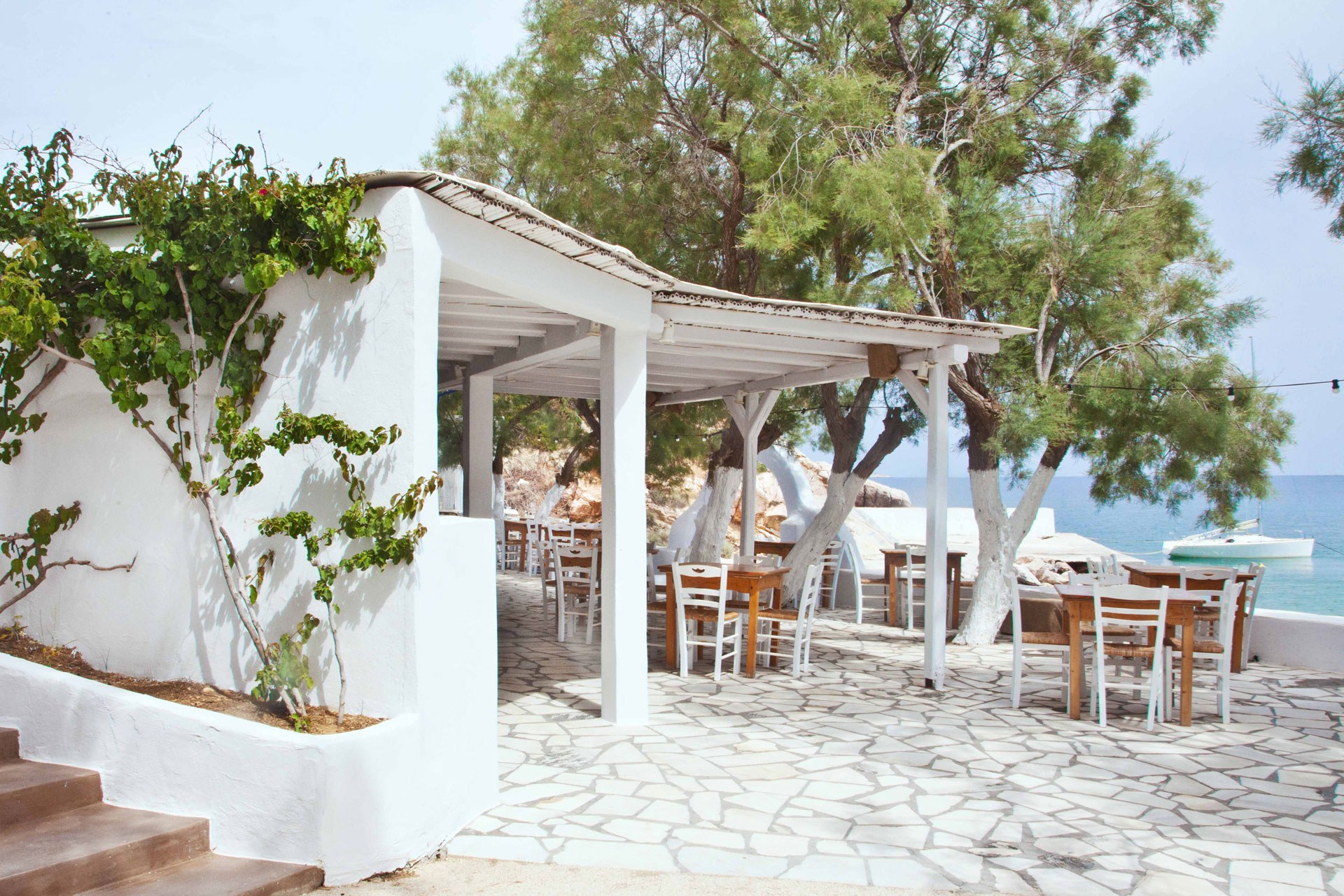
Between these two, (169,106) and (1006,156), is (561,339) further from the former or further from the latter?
(169,106)

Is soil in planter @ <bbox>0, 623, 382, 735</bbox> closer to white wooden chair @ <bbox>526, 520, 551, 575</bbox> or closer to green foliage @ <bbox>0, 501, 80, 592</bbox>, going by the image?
green foliage @ <bbox>0, 501, 80, 592</bbox>

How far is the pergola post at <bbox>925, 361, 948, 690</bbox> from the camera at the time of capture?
6.76 metres

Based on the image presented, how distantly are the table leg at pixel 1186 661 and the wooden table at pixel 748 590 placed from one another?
2690 mm

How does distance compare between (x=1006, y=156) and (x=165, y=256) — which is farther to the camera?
(x=1006, y=156)

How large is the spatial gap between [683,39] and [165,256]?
7.97 m

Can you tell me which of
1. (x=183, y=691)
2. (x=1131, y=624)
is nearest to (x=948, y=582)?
(x=1131, y=624)

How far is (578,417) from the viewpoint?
16.3 m

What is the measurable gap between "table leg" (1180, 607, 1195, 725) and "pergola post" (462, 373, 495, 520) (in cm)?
560

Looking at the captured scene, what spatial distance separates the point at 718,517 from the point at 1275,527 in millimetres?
72954

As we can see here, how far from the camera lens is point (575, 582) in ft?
28.7

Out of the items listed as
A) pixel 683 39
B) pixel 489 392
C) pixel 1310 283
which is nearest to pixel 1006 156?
pixel 683 39

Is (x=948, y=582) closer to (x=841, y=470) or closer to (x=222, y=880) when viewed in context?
(x=841, y=470)

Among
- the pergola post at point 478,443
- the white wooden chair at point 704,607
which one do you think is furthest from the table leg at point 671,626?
the pergola post at point 478,443

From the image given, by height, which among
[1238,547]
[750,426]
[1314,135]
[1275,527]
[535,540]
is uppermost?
[1314,135]
